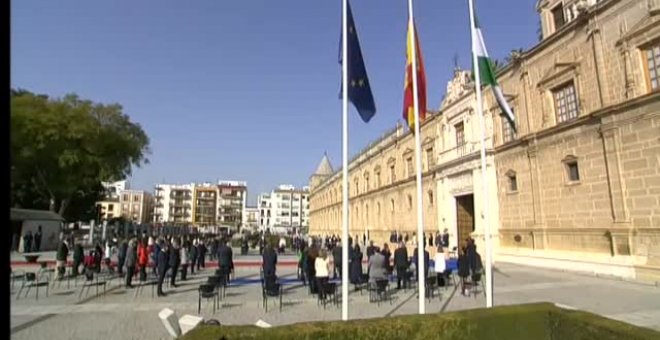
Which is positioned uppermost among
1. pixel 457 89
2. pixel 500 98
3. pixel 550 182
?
pixel 457 89

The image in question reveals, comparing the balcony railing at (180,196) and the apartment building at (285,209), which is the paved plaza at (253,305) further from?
the balcony railing at (180,196)

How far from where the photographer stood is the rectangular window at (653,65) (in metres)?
14.0

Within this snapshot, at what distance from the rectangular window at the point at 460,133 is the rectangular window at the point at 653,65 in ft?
40.7

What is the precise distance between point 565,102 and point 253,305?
16.3 meters

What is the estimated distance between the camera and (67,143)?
32.7 metres

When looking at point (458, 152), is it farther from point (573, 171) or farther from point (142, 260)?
point (142, 260)

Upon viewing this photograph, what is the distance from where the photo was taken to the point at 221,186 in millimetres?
131625

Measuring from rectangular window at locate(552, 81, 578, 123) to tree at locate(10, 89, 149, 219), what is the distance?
34.1m

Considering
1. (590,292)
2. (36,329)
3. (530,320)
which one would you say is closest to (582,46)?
(590,292)

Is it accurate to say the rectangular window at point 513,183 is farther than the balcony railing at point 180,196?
No

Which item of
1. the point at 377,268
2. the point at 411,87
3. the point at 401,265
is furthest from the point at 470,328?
the point at 401,265

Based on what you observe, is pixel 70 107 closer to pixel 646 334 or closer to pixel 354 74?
pixel 354 74

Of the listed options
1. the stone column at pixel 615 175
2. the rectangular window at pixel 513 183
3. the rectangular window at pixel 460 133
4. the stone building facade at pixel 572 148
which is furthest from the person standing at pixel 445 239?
the stone column at pixel 615 175

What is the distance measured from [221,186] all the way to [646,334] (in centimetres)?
13281
